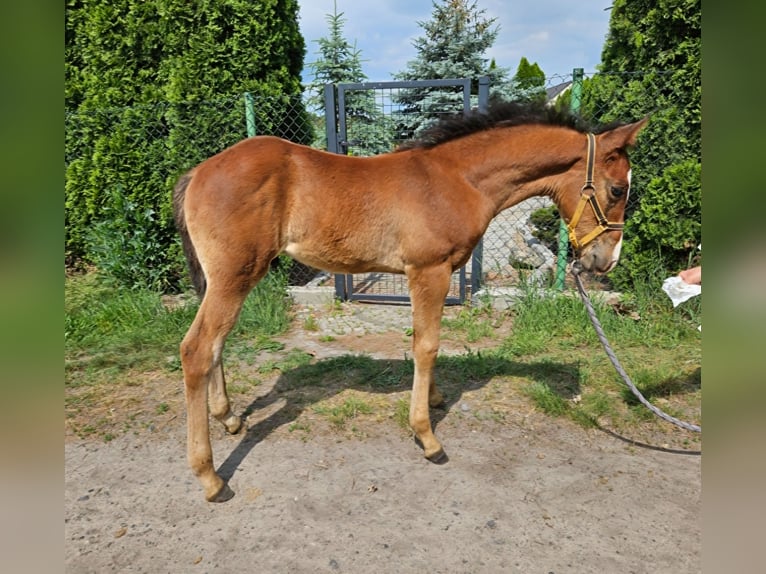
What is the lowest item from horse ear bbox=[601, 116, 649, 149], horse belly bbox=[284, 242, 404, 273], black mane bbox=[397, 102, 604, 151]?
horse belly bbox=[284, 242, 404, 273]

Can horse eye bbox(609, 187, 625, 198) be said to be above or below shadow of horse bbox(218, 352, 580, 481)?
above

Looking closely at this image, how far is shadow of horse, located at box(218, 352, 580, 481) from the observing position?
355 cm

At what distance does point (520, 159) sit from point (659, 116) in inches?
109

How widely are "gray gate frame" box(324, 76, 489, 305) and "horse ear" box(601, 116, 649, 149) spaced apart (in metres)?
1.92

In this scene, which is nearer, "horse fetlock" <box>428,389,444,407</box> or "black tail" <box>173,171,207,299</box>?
"black tail" <box>173,171,207,299</box>

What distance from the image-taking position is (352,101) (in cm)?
688

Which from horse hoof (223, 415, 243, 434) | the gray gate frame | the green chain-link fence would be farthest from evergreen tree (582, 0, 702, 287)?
horse hoof (223, 415, 243, 434)

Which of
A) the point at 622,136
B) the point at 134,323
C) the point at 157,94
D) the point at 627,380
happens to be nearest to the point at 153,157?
the point at 157,94

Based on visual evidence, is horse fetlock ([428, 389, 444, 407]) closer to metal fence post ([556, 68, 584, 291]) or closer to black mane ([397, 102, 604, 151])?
black mane ([397, 102, 604, 151])

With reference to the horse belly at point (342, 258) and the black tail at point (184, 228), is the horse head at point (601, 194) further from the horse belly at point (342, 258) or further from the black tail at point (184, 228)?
the black tail at point (184, 228)

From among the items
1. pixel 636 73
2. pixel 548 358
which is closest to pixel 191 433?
pixel 548 358
